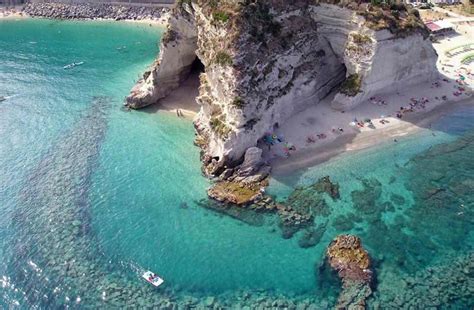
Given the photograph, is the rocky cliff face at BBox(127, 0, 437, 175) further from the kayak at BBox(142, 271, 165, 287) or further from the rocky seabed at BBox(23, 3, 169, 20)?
the rocky seabed at BBox(23, 3, 169, 20)

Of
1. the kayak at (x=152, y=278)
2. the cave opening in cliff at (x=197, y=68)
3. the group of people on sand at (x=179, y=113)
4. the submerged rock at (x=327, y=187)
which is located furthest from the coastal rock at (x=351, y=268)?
the cave opening in cliff at (x=197, y=68)

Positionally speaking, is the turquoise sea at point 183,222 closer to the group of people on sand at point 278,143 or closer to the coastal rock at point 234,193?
the coastal rock at point 234,193

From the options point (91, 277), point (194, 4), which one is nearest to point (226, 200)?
point (91, 277)

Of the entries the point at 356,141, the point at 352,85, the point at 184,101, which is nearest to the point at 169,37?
the point at 184,101

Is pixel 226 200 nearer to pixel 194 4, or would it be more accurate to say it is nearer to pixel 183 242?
pixel 183 242

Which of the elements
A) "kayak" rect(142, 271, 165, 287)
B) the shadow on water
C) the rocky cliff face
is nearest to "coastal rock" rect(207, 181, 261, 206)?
the rocky cliff face
